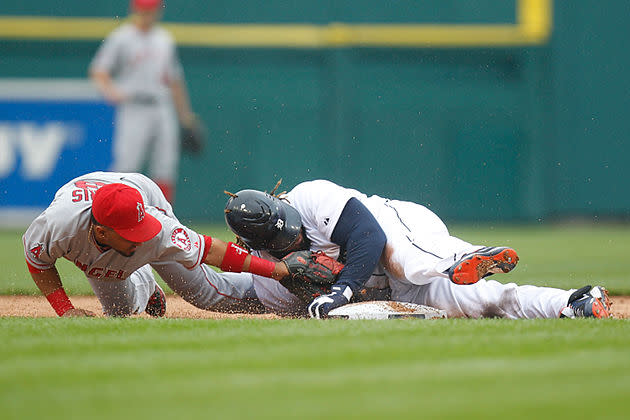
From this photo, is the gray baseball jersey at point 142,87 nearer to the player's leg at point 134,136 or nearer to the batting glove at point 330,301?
the player's leg at point 134,136

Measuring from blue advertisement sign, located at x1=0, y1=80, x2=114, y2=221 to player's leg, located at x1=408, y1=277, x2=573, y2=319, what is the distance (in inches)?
317

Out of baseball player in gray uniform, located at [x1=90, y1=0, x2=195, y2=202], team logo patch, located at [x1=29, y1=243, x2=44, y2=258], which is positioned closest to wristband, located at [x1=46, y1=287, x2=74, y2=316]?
team logo patch, located at [x1=29, y1=243, x2=44, y2=258]

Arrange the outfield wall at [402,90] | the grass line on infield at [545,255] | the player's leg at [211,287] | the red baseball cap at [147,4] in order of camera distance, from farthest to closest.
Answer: the outfield wall at [402,90]
the red baseball cap at [147,4]
the grass line on infield at [545,255]
the player's leg at [211,287]

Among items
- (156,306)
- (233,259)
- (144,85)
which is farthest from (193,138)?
(233,259)

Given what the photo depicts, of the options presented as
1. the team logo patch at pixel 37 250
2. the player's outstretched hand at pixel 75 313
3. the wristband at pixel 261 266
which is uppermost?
the team logo patch at pixel 37 250

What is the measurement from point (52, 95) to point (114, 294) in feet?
26.4

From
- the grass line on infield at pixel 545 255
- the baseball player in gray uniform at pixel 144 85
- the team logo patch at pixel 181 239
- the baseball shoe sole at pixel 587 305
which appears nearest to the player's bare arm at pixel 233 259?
the team logo patch at pixel 181 239

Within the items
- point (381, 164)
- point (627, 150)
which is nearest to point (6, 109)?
point (381, 164)

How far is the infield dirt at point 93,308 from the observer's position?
4630mm

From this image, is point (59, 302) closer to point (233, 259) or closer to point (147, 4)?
point (233, 259)

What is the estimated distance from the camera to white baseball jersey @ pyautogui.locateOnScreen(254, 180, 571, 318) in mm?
4062

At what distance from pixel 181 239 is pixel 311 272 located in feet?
1.92

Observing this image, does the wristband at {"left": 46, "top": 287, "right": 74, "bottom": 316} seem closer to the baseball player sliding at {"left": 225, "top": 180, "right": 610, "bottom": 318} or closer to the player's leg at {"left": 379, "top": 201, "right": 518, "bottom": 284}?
the baseball player sliding at {"left": 225, "top": 180, "right": 610, "bottom": 318}

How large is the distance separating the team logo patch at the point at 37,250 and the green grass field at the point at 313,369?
0.94 ft
